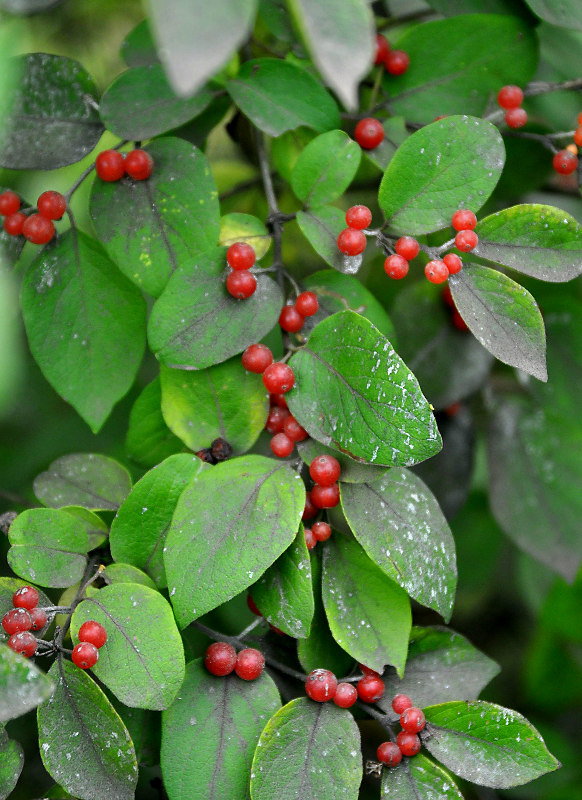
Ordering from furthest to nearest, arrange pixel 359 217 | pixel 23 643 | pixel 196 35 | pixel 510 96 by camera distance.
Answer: pixel 510 96
pixel 359 217
pixel 23 643
pixel 196 35

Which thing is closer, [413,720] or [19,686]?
[19,686]

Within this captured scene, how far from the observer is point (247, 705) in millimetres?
510

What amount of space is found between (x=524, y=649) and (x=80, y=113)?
117 cm

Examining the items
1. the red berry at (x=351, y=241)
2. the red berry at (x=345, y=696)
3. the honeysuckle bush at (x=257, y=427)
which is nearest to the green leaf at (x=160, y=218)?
the honeysuckle bush at (x=257, y=427)

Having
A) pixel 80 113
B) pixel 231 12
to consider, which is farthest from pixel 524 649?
pixel 231 12

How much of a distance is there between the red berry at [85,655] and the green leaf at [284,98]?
0.41 m

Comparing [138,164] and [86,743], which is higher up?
[138,164]

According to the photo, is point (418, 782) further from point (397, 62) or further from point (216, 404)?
point (397, 62)

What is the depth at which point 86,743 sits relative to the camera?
18.2 inches

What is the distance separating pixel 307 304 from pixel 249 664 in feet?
0.88

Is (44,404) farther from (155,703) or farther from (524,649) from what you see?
(524,649)

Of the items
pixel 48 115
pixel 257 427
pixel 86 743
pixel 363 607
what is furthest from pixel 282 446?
pixel 48 115

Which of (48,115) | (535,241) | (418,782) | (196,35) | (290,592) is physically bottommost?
(418,782)

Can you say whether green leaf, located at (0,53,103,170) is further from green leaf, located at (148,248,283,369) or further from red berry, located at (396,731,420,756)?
red berry, located at (396,731,420,756)
